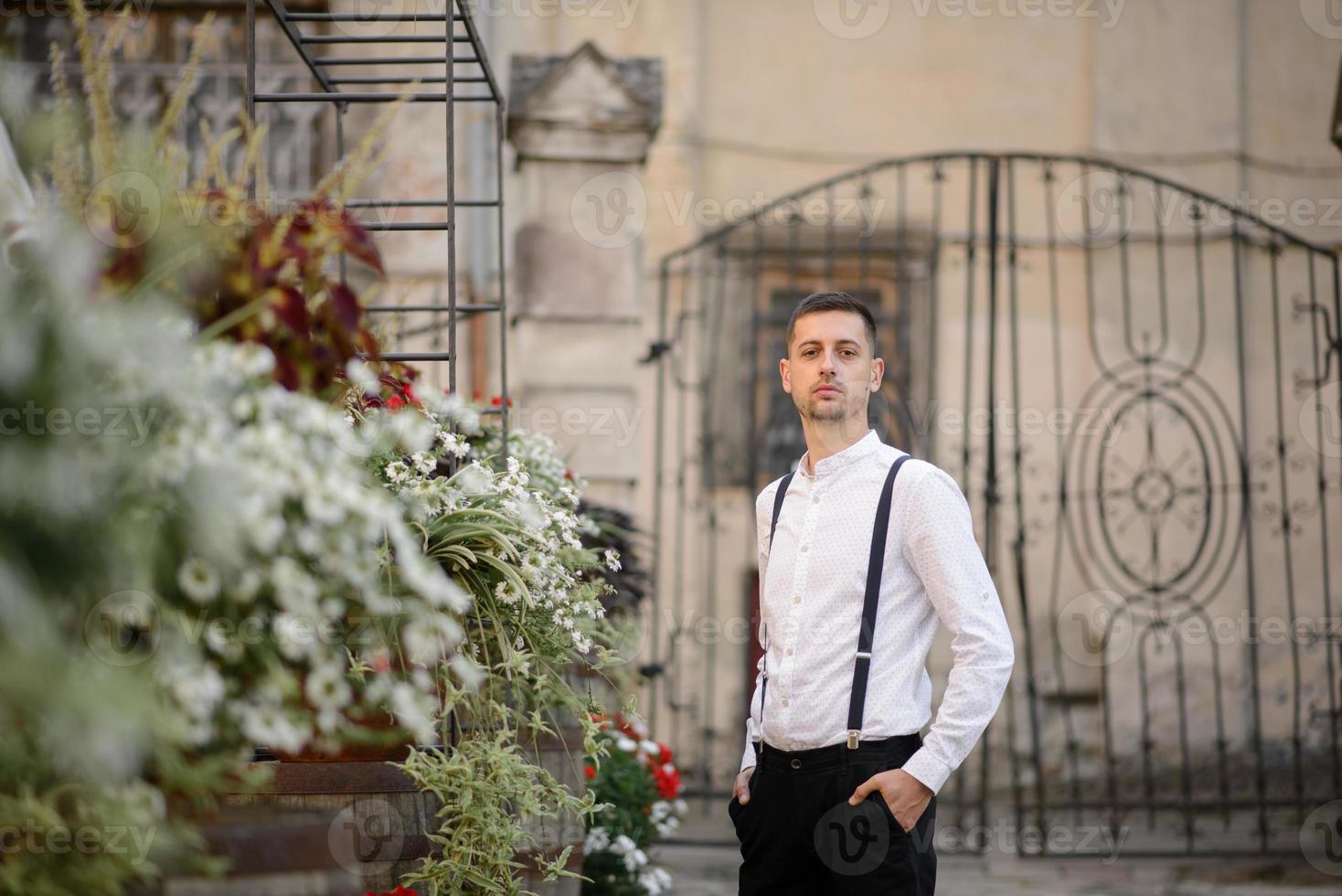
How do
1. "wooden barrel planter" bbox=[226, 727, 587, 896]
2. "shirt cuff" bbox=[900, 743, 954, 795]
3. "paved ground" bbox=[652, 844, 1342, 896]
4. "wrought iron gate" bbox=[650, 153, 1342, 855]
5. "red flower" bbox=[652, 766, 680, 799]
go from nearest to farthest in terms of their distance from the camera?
"shirt cuff" bbox=[900, 743, 954, 795], "wooden barrel planter" bbox=[226, 727, 587, 896], "red flower" bbox=[652, 766, 680, 799], "paved ground" bbox=[652, 844, 1342, 896], "wrought iron gate" bbox=[650, 153, 1342, 855]

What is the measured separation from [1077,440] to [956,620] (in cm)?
555

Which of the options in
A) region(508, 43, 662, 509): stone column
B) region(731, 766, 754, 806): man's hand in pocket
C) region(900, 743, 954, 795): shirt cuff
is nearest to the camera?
region(900, 743, 954, 795): shirt cuff

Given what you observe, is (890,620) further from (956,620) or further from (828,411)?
(828,411)

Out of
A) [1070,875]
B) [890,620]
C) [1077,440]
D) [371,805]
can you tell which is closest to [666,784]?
[1070,875]

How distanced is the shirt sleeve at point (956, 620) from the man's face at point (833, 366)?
24 cm

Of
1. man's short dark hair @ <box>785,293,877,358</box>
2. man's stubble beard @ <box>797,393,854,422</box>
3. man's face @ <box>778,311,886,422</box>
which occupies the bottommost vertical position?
man's stubble beard @ <box>797,393,854,422</box>

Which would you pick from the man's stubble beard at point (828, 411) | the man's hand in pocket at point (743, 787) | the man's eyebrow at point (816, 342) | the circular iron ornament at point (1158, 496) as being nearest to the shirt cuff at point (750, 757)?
the man's hand in pocket at point (743, 787)

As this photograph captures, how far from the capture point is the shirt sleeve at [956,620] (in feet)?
7.43

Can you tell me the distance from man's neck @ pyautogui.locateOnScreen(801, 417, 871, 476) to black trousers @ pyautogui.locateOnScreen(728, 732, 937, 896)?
22.0 inches

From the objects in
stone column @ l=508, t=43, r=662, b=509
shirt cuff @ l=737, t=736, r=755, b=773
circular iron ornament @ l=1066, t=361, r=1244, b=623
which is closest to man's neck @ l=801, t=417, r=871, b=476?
shirt cuff @ l=737, t=736, r=755, b=773

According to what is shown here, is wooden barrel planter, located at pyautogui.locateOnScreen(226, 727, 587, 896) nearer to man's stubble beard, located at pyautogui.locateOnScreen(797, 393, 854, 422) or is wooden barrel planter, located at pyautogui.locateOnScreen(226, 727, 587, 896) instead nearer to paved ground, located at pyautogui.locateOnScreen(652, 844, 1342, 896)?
man's stubble beard, located at pyautogui.locateOnScreen(797, 393, 854, 422)

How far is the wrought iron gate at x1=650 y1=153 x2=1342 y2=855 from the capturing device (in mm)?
7047

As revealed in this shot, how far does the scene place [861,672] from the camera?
7.65 feet

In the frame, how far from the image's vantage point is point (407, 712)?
4.50 feet
